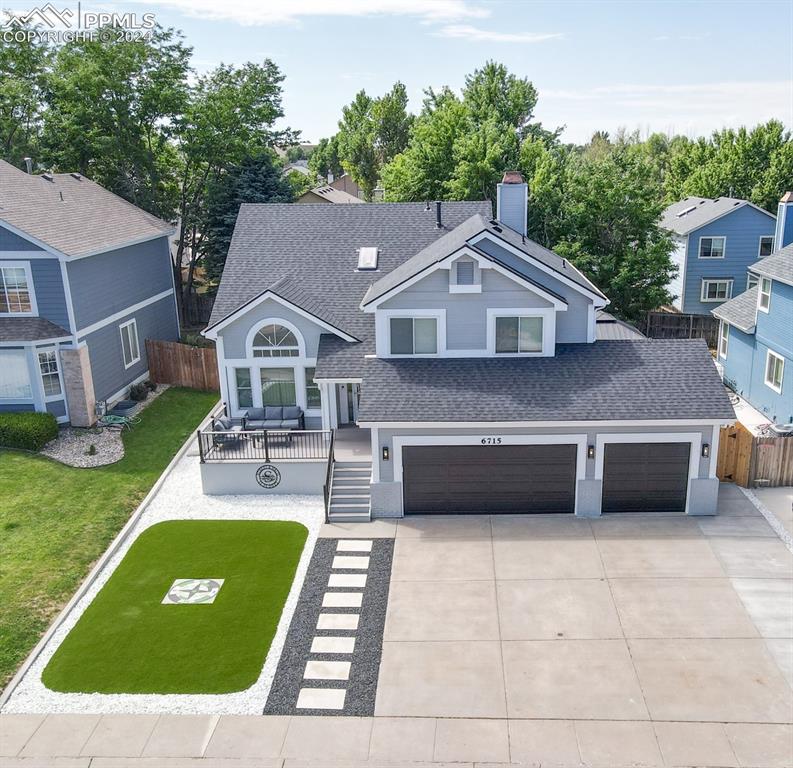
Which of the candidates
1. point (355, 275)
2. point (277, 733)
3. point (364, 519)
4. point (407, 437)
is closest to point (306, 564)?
point (364, 519)

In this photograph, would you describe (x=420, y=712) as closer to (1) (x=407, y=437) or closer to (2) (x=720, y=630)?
(2) (x=720, y=630)

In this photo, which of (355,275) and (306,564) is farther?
(355,275)

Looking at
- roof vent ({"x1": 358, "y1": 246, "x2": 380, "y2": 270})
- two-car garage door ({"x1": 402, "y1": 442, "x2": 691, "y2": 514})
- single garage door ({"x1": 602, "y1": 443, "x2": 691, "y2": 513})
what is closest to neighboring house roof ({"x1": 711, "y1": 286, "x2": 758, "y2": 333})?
single garage door ({"x1": 602, "y1": 443, "x2": 691, "y2": 513})

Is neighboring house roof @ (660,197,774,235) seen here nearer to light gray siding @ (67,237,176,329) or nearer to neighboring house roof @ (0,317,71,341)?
light gray siding @ (67,237,176,329)

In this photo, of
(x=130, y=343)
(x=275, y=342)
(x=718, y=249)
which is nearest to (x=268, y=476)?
(x=275, y=342)

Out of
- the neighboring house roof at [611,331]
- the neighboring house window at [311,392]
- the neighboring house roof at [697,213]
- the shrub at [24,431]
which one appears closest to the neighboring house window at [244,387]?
the neighboring house window at [311,392]

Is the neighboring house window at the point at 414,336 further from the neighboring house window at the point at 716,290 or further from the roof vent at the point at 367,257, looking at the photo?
the neighboring house window at the point at 716,290

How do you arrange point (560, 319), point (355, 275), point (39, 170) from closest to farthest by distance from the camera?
point (560, 319)
point (355, 275)
point (39, 170)
